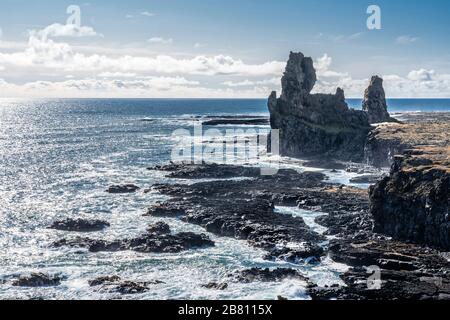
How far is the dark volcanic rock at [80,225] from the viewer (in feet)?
222

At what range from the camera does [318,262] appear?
54.8 meters

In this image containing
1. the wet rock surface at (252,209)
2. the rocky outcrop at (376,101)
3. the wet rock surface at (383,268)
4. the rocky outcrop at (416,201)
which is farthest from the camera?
the rocky outcrop at (376,101)

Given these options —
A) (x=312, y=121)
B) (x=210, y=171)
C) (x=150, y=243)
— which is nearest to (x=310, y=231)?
(x=150, y=243)

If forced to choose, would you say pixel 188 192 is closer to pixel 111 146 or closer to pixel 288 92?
pixel 288 92

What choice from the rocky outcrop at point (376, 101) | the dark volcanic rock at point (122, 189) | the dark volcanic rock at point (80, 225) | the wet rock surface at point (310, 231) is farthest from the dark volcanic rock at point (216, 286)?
the rocky outcrop at point (376, 101)

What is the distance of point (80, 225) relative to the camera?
2687 inches

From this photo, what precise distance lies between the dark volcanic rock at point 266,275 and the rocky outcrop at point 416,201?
18.2 m

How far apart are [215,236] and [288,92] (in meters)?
90.8

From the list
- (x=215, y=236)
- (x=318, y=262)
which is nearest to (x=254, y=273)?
(x=318, y=262)

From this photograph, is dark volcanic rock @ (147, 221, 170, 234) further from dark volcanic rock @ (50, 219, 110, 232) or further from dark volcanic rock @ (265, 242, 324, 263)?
dark volcanic rock @ (265, 242, 324, 263)

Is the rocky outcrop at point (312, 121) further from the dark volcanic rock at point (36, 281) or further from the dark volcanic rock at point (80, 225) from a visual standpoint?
the dark volcanic rock at point (36, 281)

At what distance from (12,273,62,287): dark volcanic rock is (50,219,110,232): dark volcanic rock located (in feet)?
59.8

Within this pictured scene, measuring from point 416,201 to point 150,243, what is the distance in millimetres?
33322

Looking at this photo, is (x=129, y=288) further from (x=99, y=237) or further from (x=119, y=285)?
(x=99, y=237)
